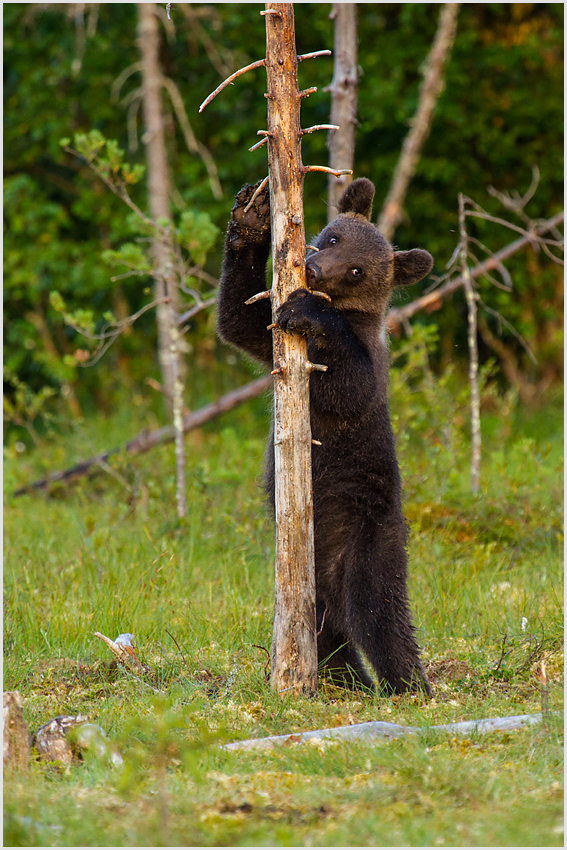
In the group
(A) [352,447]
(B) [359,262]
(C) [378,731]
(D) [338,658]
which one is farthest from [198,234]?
(C) [378,731]

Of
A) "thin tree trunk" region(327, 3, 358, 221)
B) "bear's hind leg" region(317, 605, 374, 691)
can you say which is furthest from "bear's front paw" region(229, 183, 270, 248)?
"thin tree trunk" region(327, 3, 358, 221)

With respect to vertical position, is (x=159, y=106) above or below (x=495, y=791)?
above

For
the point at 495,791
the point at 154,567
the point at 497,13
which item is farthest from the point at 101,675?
the point at 497,13

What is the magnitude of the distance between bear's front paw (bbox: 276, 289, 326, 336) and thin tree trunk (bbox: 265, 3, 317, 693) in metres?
0.07

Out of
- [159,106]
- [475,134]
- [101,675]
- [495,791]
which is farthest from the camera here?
[475,134]

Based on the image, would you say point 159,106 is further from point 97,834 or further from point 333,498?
point 97,834

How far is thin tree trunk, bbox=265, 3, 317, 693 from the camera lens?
4.06m

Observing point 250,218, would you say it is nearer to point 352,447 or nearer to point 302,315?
point 302,315

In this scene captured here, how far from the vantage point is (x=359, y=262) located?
4.61 meters

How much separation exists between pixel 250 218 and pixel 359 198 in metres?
0.80

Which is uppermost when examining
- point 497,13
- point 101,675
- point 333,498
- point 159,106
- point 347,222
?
point 497,13

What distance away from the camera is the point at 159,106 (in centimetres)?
1023

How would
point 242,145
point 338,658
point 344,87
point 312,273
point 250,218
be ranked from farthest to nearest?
point 242,145 → point 344,87 → point 338,658 → point 250,218 → point 312,273

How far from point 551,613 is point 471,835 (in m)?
2.77
